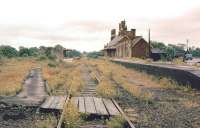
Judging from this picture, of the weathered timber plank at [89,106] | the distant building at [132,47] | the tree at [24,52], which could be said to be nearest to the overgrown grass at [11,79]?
the weathered timber plank at [89,106]

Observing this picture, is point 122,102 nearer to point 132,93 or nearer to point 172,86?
point 132,93

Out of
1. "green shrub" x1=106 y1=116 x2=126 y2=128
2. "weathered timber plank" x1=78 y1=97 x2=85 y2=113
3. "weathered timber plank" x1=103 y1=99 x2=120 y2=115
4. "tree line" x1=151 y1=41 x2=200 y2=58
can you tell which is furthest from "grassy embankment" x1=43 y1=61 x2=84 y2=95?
"tree line" x1=151 y1=41 x2=200 y2=58

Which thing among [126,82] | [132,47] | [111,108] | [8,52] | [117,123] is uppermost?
[132,47]

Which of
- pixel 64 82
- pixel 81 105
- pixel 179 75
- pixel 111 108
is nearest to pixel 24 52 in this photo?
pixel 64 82

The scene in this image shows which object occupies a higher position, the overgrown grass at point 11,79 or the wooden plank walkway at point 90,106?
the wooden plank walkway at point 90,106

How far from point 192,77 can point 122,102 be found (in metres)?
5.31

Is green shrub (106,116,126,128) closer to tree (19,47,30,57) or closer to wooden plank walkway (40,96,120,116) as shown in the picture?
wooden plank walkway (40,96,120,116)

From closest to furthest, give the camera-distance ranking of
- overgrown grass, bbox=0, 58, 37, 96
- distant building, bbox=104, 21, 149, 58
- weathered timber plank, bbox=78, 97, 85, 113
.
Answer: weathered timber plank, bbox=78, 97, 85, 113 → overgrown grass, bbox=0, 58, 37, 96 → distant building, bbox=104, 21, 149, 58

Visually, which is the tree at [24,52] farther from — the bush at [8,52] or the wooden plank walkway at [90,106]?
the wooden plank walkway at [90,106]

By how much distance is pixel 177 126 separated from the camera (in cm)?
830

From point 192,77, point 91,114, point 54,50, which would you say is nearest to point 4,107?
point 91,114

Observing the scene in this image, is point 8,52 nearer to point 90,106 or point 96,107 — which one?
point 90,106

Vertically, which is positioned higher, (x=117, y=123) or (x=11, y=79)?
(x=117, y=123)

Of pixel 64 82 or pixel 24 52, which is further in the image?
pixel 24 52
